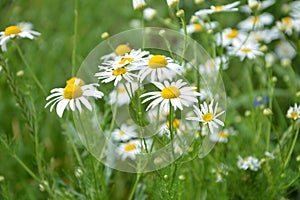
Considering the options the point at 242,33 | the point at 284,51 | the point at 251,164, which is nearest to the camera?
the point at 251,164

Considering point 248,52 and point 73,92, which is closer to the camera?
point 73,92

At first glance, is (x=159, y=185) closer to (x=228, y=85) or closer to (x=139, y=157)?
(x=139, y=157)

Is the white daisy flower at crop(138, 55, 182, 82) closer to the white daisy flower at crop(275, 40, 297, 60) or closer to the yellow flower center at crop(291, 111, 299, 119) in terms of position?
the yellow flower center at crop(291, 111, 299, 119)

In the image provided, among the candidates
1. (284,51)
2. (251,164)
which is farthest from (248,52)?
(284,51)

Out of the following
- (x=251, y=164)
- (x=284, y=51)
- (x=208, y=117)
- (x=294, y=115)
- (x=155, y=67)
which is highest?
(x=155, y=67)

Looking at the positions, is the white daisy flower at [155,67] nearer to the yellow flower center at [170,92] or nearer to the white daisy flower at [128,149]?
the yellow flower center at [170,92]

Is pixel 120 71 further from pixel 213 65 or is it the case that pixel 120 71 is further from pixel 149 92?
pixel 213 65

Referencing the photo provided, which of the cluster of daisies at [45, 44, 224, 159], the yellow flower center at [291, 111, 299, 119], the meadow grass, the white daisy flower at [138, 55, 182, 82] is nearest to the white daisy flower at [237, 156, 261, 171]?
the meadow grass

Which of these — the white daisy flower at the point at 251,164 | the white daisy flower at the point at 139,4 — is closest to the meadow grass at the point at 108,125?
the white daisy flower at the point at 251,164

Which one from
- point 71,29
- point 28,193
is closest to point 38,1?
point 71,29
